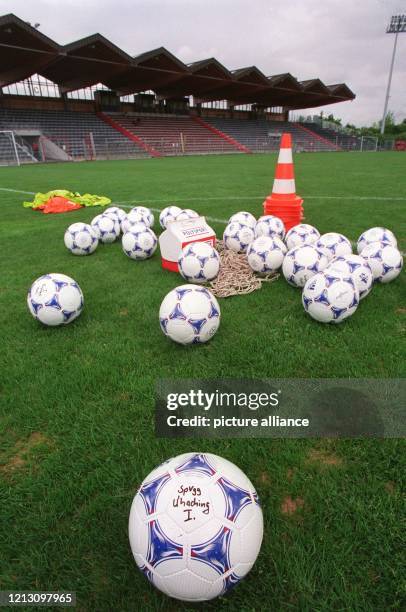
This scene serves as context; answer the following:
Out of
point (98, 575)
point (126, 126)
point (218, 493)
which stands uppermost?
point (126, 126)

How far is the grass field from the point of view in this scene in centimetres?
159

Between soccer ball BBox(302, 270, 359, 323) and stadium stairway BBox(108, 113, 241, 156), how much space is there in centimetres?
3517

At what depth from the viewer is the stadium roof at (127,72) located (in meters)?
25.3

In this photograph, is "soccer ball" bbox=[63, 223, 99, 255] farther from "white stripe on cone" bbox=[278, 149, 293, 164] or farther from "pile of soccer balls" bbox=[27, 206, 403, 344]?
"white stripe on cone" bbox=[278, 149, 293, 164]

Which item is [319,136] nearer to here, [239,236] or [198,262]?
[239,236]

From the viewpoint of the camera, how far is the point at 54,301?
3.44m

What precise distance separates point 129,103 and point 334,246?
4505 cm

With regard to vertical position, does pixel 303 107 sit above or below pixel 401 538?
above

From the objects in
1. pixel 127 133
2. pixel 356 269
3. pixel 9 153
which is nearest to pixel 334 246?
pixel 356 269

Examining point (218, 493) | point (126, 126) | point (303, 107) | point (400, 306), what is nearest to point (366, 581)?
point (218, 493)

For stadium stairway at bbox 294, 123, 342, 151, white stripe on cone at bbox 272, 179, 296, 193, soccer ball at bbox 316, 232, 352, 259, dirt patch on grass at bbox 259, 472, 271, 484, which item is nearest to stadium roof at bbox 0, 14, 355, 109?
stadium stairway at bbox 294, 123, 342, 151

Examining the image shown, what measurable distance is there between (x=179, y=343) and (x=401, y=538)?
2.04 metres

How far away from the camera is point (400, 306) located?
149 inches

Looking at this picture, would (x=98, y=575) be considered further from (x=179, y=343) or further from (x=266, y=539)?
(x=179, y=343)
